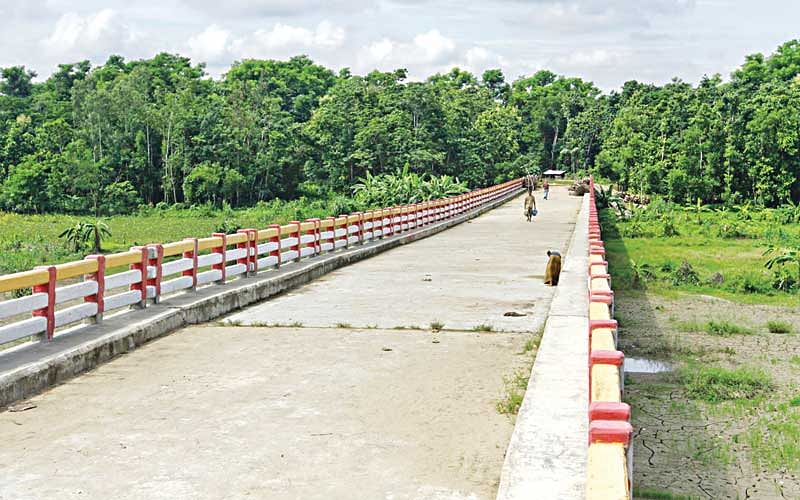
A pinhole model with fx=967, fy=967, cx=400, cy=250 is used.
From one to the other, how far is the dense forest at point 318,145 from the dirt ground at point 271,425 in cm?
5364

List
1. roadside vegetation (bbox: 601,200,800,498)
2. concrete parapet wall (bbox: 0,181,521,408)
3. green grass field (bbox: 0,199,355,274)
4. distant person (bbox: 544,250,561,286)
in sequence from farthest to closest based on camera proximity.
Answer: green grass field (bbox: 0,199,355,274)
distant person (bbox: 544,250,561,286)
concrete parapet wall (bbox: 0,181,521,408)
roadside vegetation (bbox: 601,200,800,498)

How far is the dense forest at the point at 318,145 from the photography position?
218 feet

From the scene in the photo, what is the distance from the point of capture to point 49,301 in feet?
32.3

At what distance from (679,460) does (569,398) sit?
66.3 inches

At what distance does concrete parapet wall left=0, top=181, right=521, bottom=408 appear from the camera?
894 centimetres

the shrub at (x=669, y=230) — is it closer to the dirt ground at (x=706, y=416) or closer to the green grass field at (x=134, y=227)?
the green grass field at (x=134, y=227)

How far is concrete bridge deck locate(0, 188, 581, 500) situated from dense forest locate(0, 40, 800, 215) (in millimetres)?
51923

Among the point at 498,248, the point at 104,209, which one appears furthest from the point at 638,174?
the point at 498,248

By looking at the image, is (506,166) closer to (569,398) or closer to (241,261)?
(241,261)

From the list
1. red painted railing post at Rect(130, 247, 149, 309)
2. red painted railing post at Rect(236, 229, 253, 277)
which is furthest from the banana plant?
red painted railing post at Rect(130, 247, 149, 309)

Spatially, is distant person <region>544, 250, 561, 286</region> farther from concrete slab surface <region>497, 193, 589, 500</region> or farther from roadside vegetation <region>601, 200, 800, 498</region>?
concrete slab surface <region>497, 193, 589, 500</region>

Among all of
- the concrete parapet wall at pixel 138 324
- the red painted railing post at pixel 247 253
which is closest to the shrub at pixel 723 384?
the concrete parapet wall at pixel 138 324

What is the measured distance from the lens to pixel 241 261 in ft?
53.2

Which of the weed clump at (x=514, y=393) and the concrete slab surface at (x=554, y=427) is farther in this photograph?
the weed clump at (x=514, y=393)
